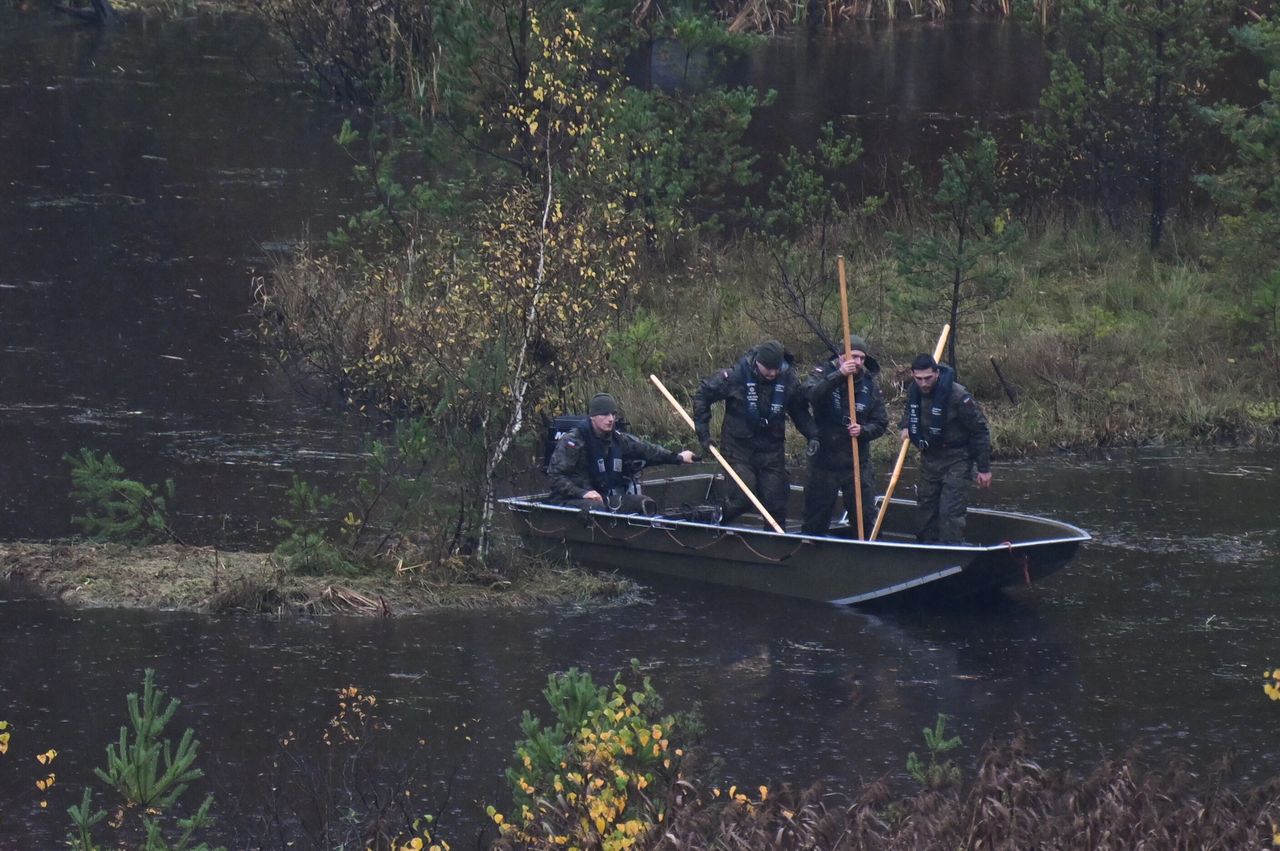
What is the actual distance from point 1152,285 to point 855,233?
359cm

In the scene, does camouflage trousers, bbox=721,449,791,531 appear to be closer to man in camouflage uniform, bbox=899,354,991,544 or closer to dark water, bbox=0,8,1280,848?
dark water, bbox=0,8,1280,848

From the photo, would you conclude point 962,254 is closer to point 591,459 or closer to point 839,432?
point 839,432

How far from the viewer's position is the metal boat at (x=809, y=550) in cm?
1338

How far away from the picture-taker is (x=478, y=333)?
16688mm

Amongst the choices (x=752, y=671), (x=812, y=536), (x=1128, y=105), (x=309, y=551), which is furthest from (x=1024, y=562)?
(x=1128, y=105)

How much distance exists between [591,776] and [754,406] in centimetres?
697

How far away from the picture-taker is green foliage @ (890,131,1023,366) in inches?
744

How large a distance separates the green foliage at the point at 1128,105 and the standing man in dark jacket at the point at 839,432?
26.1 ft

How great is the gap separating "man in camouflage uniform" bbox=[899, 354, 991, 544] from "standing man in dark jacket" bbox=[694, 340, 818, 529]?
2.97ft

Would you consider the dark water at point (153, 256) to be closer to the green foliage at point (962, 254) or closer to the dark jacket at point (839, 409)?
the dark jacket at point (839, 409)

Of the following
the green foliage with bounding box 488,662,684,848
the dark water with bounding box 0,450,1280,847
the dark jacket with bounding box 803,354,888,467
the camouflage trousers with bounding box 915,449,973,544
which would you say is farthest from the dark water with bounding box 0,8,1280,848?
the green foliage with bounding box 488,662,684,848

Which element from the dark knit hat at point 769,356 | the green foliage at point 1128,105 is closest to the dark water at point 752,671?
the dark knit hat at point 769,356

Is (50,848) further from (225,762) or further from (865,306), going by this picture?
A: (865,306)

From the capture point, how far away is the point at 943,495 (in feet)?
46.6
